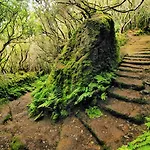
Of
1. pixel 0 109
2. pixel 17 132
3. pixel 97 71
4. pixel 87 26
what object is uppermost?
pixel 87 26

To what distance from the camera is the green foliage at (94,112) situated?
738cm

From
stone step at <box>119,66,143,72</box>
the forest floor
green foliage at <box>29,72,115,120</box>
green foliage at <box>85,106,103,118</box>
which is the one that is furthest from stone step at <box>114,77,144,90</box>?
green foliage at <box>85,106,103,118</box>

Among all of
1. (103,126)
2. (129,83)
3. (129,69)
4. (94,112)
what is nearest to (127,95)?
(129,83)

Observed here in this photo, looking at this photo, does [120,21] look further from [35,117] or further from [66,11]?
[35,117]

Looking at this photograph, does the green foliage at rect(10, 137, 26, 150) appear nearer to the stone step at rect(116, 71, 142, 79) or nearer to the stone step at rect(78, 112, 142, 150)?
the stone step at rect(78, 112, 142, 150)

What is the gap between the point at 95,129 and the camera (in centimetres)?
667

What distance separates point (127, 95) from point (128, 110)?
894 mm

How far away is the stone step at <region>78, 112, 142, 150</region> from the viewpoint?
5941mm

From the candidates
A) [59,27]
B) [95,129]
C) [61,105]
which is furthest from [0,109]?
[59,27]

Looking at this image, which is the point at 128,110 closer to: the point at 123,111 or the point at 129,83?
the point at 123,111

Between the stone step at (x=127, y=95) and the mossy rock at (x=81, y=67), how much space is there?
0.78 m

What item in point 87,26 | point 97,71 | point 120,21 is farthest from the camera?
point 120,21

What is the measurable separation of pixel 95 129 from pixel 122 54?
6.21m

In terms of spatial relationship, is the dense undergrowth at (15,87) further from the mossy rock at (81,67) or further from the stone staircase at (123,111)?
the stone staircase at (123,111)
